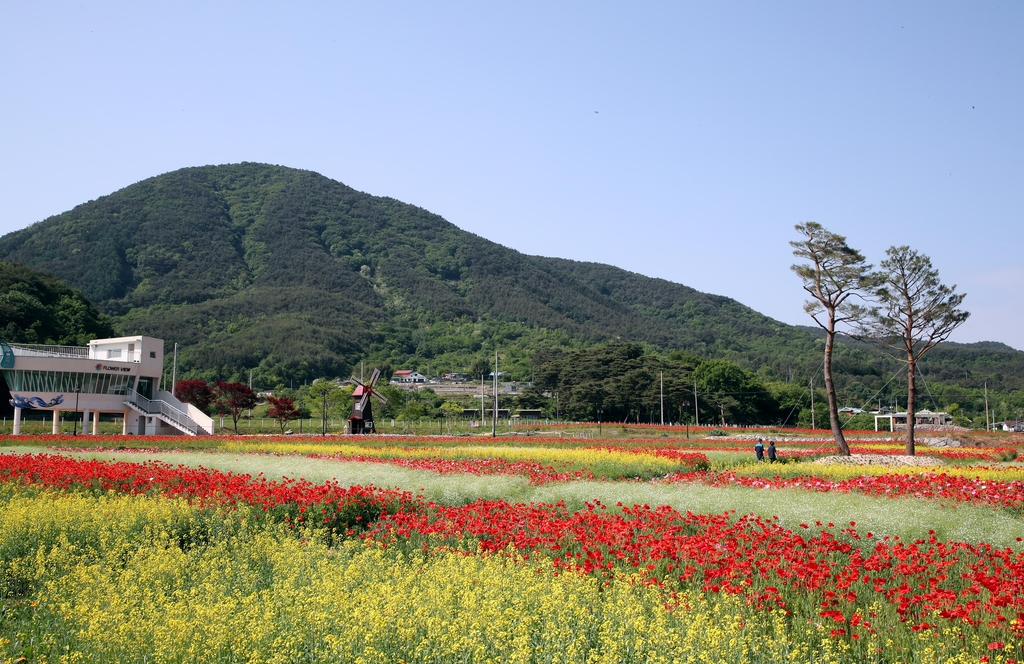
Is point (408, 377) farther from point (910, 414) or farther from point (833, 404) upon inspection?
point (910, 414)

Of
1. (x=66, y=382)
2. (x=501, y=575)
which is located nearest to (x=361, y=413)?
(x=66, y=382)

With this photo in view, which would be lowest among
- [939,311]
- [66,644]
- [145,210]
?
[66,644]

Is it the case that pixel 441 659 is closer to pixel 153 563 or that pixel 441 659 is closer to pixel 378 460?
pixel 153 563

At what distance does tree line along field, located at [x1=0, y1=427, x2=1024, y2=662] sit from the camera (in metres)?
5.33

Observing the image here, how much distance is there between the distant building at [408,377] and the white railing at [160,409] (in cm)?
7078

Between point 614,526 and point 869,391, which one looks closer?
point 614,526

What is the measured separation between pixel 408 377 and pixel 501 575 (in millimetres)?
125778

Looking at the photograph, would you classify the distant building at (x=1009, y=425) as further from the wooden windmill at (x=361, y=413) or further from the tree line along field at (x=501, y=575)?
the tree line along field at (x=501, y=575)

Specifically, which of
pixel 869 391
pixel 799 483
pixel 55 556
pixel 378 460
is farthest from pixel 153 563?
pixel 869 391

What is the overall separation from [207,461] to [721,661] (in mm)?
21491

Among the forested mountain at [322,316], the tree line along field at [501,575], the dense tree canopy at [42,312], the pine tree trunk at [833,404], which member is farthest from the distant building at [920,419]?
the dense tree canopy at [42,312]

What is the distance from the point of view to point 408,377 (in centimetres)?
13125

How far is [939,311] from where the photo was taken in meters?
31.3

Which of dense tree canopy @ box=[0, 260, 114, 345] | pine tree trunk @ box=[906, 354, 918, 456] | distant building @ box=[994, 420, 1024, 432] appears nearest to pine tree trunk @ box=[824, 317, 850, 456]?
pine tree trunk @ box=[906, 354, 918, 456]
